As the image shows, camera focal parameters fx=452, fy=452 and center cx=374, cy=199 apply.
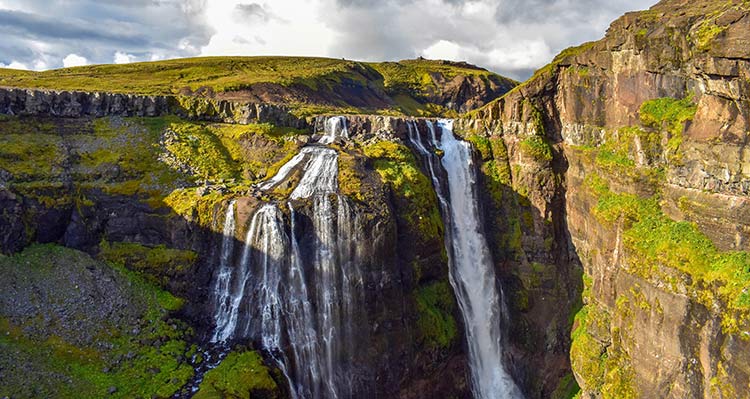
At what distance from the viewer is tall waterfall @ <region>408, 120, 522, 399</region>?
30.9m

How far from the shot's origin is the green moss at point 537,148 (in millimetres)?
34750

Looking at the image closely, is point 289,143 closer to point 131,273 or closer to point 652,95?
point 131,273

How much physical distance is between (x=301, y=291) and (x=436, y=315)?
29.8 ft

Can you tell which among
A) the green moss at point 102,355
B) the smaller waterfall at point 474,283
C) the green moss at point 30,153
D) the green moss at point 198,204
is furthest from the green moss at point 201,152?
the smaller waterfall at point 474,283

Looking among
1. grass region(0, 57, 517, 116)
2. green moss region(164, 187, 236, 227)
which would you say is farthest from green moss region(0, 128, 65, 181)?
grass region(0, 57, 517, 116)

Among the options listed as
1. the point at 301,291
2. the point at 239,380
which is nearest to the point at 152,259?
the point at 301,291

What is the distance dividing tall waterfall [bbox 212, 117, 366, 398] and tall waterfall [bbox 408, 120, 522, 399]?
9447 millimetres

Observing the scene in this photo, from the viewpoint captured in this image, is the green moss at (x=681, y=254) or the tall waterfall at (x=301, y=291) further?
the tall waterfall at (x=301, y=291)

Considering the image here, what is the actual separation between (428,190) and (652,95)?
48.5 feet

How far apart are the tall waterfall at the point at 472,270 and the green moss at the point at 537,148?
4.30 metres

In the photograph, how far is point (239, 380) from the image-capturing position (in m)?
21.6

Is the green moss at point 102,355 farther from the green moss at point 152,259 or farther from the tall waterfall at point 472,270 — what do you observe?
the tall waterfall at point 472,270

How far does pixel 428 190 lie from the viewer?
3177 cm

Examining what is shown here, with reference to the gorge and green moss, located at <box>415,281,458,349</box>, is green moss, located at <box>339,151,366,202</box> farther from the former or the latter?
green moss, located at <box>415,281,458,349</box>
